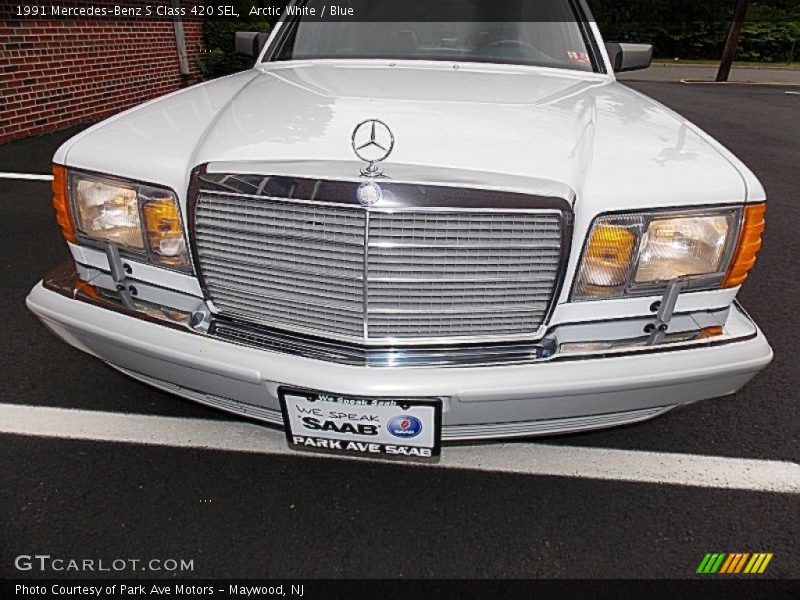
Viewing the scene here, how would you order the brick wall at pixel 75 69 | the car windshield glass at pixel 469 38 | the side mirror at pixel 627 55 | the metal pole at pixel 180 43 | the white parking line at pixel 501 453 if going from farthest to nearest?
the metal pole at pixel 180 43 < the brick wall at pixel 75 69 < the side mirror at pixel 627 55 < the car windshield glass at pixel 469 38 < the white parking line at pixel 501 453

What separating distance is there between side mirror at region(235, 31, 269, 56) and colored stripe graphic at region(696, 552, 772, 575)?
9.43 ft

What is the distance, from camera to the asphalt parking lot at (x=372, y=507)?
1620 mm

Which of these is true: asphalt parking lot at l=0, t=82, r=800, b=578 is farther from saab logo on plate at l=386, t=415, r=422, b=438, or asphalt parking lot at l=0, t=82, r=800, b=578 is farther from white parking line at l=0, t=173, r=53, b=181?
white parking line at l=0, t=173, r=53, b=181

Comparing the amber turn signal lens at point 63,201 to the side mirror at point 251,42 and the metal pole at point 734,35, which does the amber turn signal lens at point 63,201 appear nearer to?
the side mirror at point 251,42

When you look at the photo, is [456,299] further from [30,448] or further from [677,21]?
[677,21]

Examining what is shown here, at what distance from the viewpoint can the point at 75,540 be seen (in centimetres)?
163

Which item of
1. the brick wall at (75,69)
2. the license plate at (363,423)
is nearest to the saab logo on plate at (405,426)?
the license plate at (363,423)

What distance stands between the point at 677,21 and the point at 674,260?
92.2ft

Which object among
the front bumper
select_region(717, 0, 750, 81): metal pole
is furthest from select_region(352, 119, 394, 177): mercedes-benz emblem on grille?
select_region(717, 0, 750, 81): metal pole

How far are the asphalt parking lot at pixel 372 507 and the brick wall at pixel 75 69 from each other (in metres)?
4.86

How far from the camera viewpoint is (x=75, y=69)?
6.51m

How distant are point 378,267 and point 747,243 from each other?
3.28 ft

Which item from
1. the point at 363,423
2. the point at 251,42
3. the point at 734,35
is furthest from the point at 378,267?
the point at 734,35
